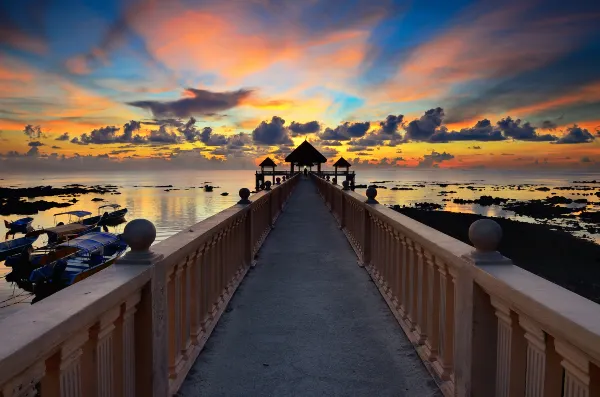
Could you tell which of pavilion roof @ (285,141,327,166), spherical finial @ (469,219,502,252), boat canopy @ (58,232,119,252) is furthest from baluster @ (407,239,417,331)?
pavilion roof @ (285,141,327,166)

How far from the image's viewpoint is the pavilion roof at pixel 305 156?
164 ft

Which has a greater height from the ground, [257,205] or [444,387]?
[257,205]

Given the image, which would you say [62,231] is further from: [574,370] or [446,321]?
[574,370]

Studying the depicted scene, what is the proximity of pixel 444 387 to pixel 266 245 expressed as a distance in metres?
6.16

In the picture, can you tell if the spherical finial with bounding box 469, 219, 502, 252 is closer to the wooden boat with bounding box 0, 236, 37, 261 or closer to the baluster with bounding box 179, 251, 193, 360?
the baluster with bounding box 179, 251, 193, 360

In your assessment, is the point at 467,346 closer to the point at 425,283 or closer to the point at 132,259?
the point at 425,283

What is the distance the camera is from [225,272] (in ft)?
17.6

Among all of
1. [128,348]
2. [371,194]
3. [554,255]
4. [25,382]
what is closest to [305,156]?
[554,255]

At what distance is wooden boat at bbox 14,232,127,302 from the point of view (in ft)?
74.4

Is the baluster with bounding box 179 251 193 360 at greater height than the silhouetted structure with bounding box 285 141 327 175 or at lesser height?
lesser

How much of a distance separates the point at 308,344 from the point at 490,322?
1.95 m

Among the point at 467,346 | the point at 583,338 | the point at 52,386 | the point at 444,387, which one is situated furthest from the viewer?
the point at 444,387

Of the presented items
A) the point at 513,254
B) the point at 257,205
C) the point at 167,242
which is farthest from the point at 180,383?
the point at 513,254

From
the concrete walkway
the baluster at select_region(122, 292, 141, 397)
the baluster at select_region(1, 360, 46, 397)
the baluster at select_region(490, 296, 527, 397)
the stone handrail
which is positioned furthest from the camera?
the concrete walkway
